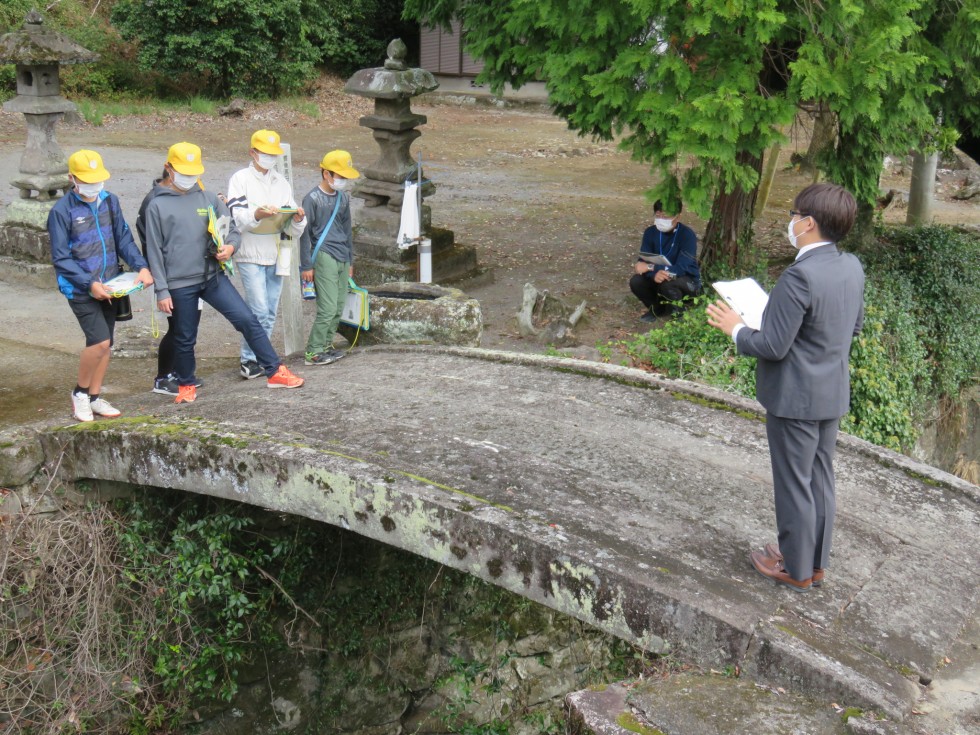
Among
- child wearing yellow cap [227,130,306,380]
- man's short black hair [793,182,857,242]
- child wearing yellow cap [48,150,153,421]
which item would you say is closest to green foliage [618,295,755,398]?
child wearing yellow cap [227,130,306,380]

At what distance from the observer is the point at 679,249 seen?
967 cm

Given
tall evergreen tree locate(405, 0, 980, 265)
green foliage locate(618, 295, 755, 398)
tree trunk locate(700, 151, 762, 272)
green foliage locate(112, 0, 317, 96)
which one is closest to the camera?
tall evergreen tree locate(405, 0, 980, 265)

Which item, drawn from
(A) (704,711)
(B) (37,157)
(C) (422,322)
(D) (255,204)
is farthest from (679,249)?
(B) (37,157)

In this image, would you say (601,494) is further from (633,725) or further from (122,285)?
(122,285)

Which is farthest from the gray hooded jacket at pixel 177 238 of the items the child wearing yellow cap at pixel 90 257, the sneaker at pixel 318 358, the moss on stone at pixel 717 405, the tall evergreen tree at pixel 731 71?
the tall evergreen tree at pixel 731 71

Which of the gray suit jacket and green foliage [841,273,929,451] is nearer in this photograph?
the gray suit jacket

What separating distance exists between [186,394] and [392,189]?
18.7 feet

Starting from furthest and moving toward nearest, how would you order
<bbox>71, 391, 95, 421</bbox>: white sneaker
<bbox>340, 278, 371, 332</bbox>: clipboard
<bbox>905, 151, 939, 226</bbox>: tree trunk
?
1. <bbox>905, 151, 939, 226</bbox>: tree trunk
2. <bbox>340, 278, 371, 332</bbox>: clipboard
3. <bbox>71, 391, 95, 421</bbox>: white sneaker

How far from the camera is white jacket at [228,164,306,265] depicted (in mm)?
6141

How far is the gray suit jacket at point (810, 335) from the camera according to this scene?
3.82 meters

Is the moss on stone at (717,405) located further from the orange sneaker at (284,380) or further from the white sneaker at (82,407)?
the white sneaker at (82,407)

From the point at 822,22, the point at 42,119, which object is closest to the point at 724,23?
the point at 822,22

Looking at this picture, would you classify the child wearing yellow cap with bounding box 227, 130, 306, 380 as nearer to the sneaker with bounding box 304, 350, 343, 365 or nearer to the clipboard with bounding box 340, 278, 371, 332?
the sneaker with bounding box 304, 350, 343, 365

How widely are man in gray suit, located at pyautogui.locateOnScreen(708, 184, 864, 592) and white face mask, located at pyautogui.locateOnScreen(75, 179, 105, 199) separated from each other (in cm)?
365
